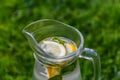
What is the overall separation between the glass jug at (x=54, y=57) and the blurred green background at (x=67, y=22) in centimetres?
69

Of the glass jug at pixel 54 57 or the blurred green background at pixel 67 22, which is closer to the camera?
the glass jug at pixel 54 57

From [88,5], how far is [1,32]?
0.54m

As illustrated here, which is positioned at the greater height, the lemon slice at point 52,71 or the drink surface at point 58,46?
the drink surface at point 58,46

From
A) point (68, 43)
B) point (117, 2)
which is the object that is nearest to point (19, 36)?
point (117, 2)

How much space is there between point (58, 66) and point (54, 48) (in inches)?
2.8

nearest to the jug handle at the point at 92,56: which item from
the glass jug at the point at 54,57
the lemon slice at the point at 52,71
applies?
the glass jug at the point at 54,57

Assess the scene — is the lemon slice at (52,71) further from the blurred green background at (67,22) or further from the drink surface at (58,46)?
the blurred green background at (67,22)

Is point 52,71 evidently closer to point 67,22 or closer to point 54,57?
point 54,57

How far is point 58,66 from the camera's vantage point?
1176 millimetres

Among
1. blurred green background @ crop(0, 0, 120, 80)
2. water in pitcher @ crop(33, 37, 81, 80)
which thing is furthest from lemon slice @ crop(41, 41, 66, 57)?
blurred green background @ crop(0, 0, 120, 80)

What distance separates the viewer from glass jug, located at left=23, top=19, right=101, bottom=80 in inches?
46.2

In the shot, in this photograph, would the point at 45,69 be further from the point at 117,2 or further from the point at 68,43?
the point at 117,2

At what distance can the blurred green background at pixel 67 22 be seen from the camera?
81.2 inches

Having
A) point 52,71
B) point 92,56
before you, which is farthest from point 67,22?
point 52,71
